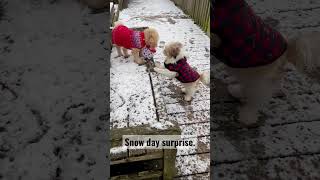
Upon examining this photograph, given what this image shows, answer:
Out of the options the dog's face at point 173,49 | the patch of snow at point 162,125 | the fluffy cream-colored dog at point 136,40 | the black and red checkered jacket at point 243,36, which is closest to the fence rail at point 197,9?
the fluffy cream-colored dog at point 136,40

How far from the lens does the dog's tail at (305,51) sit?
1.34 metres

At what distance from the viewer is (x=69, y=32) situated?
1.49 m

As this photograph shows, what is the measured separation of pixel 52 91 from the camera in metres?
1.35

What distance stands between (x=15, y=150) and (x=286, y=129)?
1074 millimetres

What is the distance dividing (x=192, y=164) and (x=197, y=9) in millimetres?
3063

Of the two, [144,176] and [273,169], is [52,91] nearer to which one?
[144,176]

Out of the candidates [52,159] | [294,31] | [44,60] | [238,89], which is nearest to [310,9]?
[294,31]

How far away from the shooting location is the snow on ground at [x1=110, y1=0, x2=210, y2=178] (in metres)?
1.37

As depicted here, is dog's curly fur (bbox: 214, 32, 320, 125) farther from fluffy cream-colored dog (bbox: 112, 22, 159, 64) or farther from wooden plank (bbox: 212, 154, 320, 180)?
fluffy cream-colored dog (bbox: 112, 22, 159, 64)

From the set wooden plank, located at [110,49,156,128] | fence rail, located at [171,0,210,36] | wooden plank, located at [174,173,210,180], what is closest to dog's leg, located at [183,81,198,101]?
wooden plank, located at [110,49,156,128]

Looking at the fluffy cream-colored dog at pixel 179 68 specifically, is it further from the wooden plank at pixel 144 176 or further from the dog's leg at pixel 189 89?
the wooden plank at pixel 144 176

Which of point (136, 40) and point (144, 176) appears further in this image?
point (136, 40)

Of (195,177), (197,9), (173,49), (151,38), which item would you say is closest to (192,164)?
(195,177)

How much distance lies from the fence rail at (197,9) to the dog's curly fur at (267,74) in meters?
2.15
